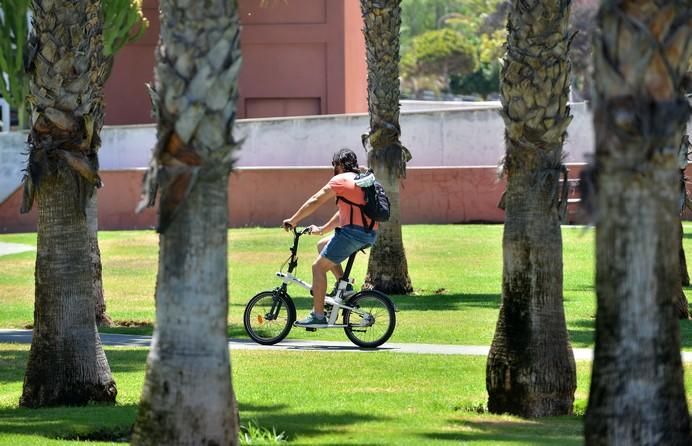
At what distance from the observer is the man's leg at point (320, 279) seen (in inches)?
579

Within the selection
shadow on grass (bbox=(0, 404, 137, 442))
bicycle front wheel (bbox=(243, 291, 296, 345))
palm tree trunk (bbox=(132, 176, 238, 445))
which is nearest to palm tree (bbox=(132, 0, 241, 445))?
palm tree trunk (bbox=(132, 176, 238, 445))

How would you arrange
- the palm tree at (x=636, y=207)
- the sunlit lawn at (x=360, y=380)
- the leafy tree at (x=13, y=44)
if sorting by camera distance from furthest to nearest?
the leafy tree at (x=13, y=44) < the sunlit lawn at (x=360, y=380) < the palm tree at (x=636, y=207)

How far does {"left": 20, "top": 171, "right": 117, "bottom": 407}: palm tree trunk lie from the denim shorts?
10.8ft

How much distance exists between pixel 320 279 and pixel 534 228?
12.9 feet

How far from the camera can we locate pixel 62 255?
11914mm

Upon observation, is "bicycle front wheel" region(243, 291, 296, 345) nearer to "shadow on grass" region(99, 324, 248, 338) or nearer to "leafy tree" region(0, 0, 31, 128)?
"shadow on grass" region(99, 324, 248, 338)

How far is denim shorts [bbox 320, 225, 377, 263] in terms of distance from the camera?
14.6m

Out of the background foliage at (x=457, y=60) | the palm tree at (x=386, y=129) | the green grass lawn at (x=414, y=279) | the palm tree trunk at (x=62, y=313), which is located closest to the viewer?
the palm tree trunk at (x=62, y=313)

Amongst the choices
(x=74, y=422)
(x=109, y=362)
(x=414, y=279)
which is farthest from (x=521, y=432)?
(x=414, y=279)

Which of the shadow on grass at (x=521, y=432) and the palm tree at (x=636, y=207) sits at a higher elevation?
the palm tree at (x=636, y=207)

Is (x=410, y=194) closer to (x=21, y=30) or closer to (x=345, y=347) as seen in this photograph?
(x=21, y=30)

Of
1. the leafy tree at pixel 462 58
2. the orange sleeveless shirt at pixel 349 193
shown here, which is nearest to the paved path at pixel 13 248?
the orange sleeveless shirt at pixel 349 193

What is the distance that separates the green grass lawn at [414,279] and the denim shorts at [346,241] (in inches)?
68.4

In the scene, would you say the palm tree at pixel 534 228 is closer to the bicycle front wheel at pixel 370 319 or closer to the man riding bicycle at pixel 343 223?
the man riding bicycle at pixel 343 223
